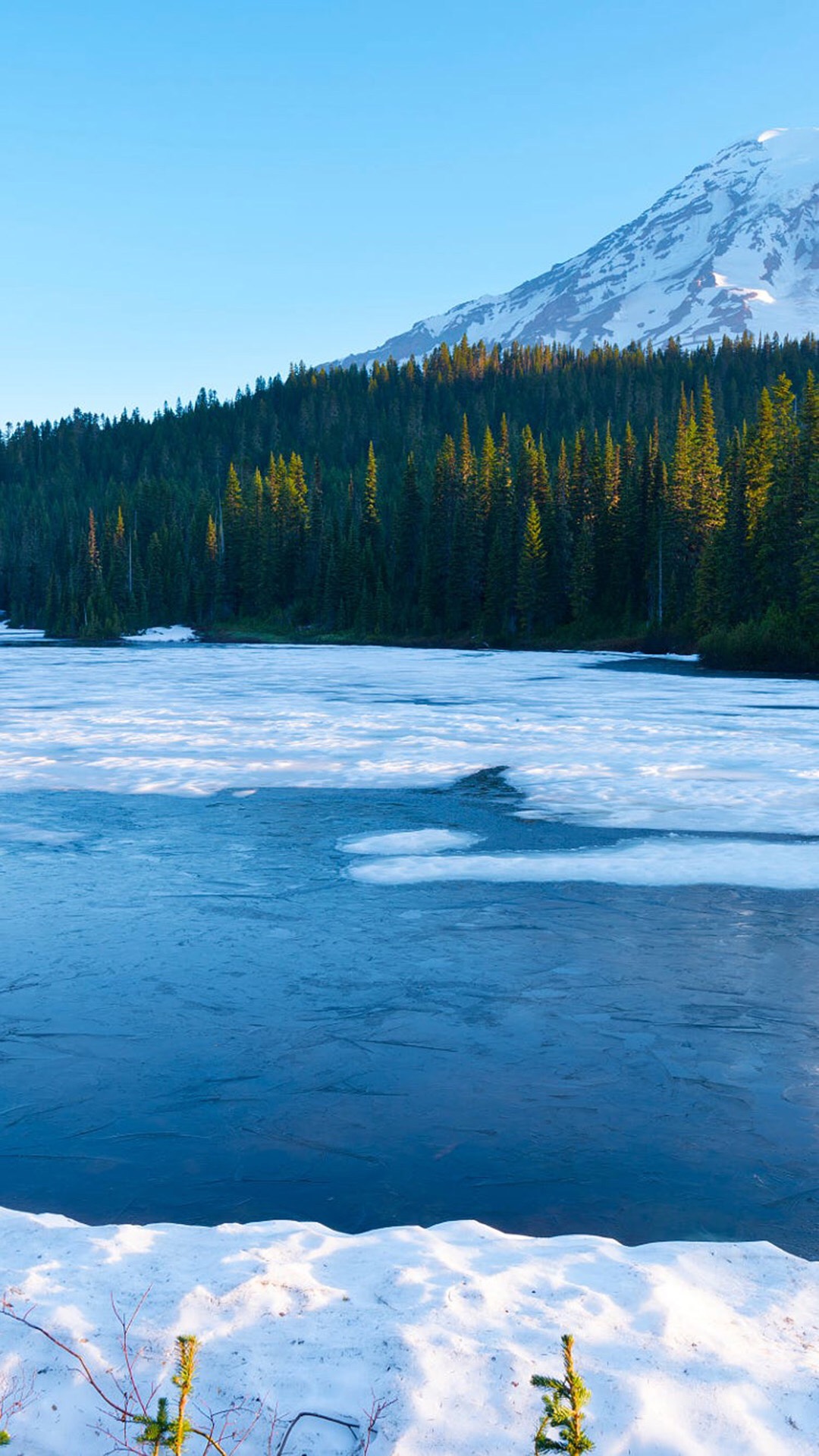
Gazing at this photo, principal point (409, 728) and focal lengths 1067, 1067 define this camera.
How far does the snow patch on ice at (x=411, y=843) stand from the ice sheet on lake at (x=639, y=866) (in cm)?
38

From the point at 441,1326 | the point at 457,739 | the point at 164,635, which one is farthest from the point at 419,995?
the point at 164,635

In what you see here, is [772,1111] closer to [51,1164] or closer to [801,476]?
[51,1164]

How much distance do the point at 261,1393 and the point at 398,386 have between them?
195200 mm

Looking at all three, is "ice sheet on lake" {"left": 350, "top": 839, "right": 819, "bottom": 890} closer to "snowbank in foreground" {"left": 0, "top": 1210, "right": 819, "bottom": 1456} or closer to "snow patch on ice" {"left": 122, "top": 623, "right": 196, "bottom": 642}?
"snowbank in foreground" {"left": 0, "top": 1210, "right": 819, "bottom": 1456}

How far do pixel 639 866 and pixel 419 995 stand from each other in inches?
190

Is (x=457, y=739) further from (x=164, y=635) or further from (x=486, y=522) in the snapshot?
(x=164, y=635)

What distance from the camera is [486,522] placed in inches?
3442

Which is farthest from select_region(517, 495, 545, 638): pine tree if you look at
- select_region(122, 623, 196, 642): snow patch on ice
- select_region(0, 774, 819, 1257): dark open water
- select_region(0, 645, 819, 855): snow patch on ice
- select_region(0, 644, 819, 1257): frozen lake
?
select_region(0, 774, 819, 1257): dark open water

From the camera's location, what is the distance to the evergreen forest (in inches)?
2311

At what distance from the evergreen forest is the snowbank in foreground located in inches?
1798

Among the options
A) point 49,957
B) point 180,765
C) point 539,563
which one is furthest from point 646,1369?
point 539,563

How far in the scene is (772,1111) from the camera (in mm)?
6609

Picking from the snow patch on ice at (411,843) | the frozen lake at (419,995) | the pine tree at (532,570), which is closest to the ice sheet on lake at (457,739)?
the frozen lake at (419,995)

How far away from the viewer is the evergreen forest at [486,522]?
5869 cm
